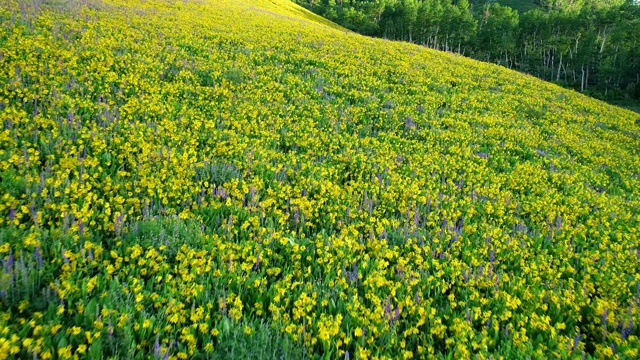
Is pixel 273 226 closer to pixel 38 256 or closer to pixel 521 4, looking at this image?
pixel 38 256

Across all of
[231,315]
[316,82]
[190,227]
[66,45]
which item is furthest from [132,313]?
[316,82]

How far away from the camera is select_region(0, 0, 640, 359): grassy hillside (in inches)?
124

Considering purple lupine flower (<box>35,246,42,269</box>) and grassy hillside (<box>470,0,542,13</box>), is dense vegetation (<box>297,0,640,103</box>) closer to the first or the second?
grassy hillside (<box>470,0,542,13</box>)

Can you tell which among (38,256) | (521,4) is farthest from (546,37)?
(38,256)

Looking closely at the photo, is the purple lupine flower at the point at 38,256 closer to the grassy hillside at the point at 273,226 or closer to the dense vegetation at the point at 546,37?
the grassy hillside at the point at 273,226

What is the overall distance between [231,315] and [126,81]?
23.7ft

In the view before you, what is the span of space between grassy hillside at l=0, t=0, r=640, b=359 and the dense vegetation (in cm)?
6507

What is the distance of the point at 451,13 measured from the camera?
87562mm

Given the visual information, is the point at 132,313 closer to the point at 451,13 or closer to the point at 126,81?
the point at 126,81

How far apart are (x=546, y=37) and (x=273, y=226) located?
94.5m

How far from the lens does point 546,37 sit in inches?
3105

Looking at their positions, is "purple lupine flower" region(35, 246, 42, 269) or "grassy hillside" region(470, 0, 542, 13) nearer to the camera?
"purple lupine flower" region(35, 246, 42, 269)

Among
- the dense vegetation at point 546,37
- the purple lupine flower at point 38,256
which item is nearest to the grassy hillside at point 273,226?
the purple lupine flower at point 38,256

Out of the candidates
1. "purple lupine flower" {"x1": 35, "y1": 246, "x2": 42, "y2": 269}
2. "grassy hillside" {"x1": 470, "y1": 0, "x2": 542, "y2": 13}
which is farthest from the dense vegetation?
"purple lupine flower" {"x1": 35, "y1": 246, "x2": 42, "y2": 269}
